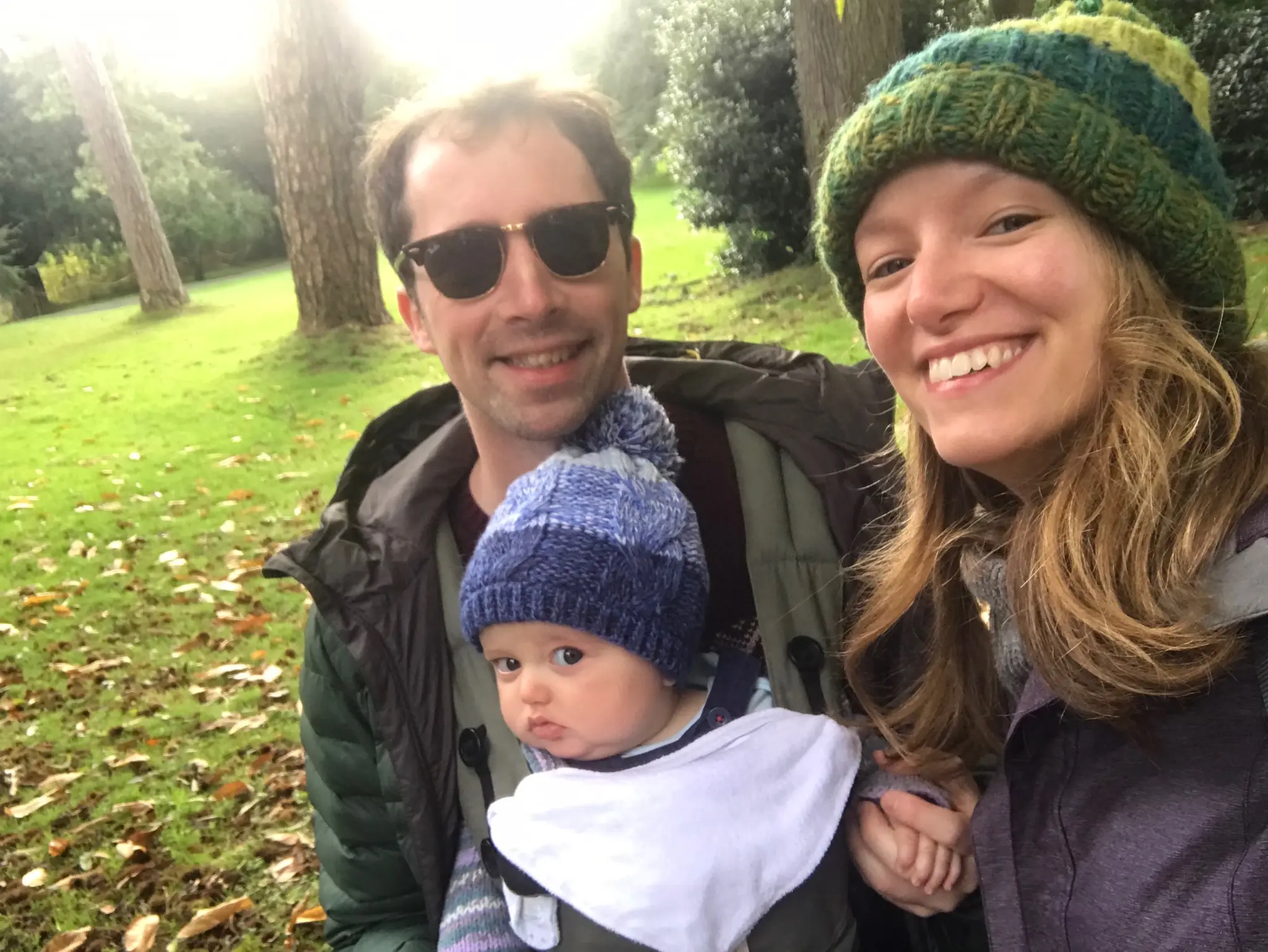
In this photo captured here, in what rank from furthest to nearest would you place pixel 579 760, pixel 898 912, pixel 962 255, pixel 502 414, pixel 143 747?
1. pixel 143 747
2. pixel 502 414
3. pixel 898 912
4. pixel 579 760
5. pixel 962 255

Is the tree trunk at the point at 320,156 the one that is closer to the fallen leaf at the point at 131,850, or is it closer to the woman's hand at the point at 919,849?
the fallen leaf at the point at 131,850

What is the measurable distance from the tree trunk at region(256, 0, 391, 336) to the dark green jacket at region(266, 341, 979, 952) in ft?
17.6

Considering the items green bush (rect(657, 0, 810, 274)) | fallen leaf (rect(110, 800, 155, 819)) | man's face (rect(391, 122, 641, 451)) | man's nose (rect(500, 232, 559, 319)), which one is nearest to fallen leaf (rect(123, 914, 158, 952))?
fallen leaf (rect(110, 800, 155, 819))

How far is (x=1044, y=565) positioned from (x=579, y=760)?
2.99 ft

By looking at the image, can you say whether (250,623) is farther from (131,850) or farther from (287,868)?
(287,868)

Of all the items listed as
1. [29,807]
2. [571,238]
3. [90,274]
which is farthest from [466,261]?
[90,274]

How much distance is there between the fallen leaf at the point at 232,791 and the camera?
383 cm

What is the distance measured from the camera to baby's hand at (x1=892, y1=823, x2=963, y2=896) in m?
1.58

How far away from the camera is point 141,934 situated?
3.21m

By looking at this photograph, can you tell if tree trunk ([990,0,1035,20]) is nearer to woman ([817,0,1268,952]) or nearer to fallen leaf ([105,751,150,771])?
woman ([817,0,1268,952])

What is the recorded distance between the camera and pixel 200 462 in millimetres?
6195

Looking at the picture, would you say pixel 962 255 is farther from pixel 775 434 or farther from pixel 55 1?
pixel 55 1

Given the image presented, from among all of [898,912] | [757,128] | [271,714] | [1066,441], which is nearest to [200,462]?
[271,714]

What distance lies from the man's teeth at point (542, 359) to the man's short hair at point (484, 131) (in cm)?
34
